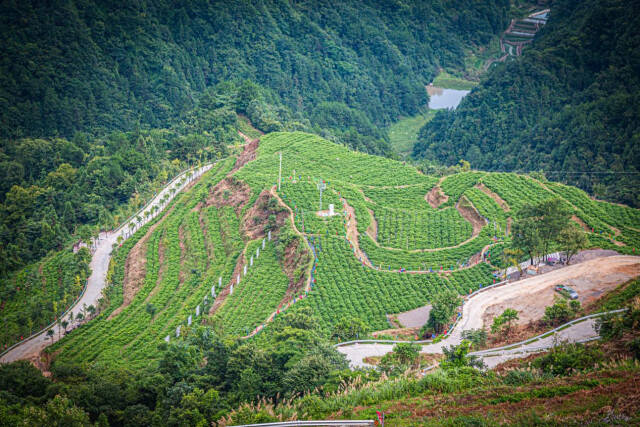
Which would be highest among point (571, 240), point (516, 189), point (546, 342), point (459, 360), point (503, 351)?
point (516, 189)

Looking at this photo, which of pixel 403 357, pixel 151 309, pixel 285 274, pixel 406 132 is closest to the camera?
pixel 403 357

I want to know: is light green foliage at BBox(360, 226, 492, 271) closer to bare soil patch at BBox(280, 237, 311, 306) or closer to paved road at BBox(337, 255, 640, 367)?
bare soil patch at BBox(280, 237, 311, 306)

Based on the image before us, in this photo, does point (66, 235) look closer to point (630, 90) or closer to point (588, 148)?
point (588, 148)

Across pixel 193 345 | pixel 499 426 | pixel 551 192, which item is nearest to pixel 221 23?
pixel 551 192

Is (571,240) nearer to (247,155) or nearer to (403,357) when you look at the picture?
(403,357)

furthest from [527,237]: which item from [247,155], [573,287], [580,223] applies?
[247,155]

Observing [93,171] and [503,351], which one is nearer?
[503,351]

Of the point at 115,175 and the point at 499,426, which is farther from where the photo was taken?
the point at 115,175
